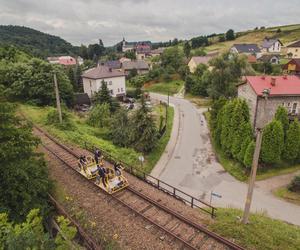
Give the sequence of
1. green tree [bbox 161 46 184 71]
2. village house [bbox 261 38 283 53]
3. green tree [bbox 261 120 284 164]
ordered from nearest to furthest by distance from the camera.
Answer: green tree [bbox 261 120 284 164], green tree [bbox 161 46 184 71], village house [bbox 261 38 283 53]

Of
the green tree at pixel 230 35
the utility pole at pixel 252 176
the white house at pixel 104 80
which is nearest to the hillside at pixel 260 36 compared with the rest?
the green tree at pixel 230 35

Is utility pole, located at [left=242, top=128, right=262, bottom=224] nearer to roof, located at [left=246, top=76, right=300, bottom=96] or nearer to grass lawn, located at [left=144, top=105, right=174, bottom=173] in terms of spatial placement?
grass lawn, located at [left=144, top=105, right=174, bottom=173]

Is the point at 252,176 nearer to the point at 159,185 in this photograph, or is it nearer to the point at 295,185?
the point at 159,185

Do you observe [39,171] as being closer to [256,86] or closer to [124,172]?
[124,172]

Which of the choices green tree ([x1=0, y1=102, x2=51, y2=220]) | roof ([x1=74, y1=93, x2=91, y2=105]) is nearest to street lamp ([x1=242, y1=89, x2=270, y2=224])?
green tree ([x1=0, y1=102, x2=51, y2=220])

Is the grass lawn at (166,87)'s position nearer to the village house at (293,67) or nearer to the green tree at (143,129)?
the village house at (293,67)

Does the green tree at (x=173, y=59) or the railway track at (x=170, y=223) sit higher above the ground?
the green tree at (x=173, y=59)
